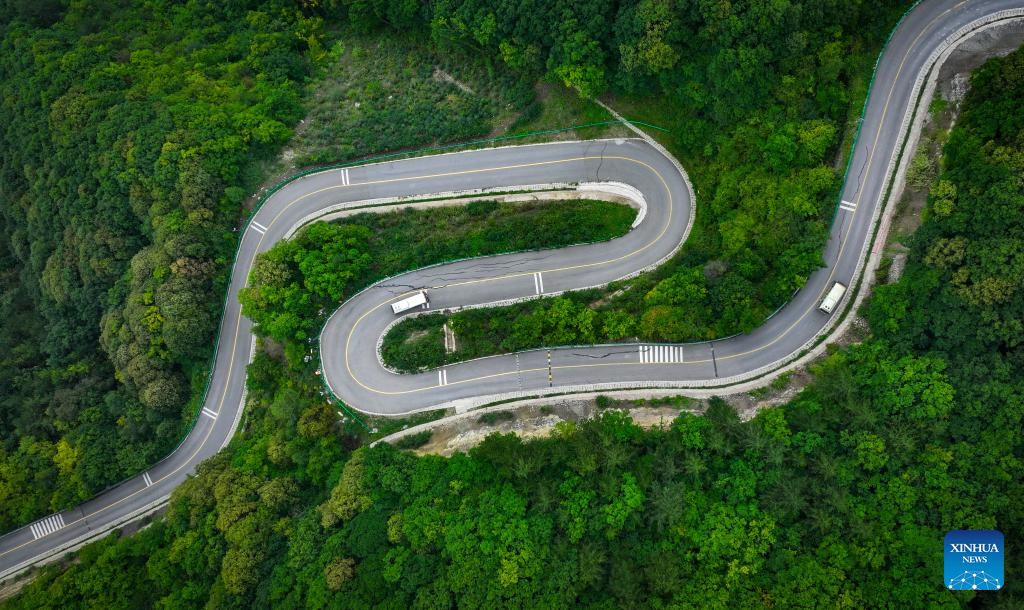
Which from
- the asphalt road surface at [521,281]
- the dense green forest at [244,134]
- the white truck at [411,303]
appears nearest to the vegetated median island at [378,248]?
the asphalt road surface at [521,281]

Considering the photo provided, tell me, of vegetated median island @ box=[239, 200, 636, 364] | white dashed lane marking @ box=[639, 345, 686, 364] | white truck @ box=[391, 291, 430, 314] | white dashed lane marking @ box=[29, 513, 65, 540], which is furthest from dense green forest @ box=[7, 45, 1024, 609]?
vegetated median island @ box=[239, 200, 636, 364]

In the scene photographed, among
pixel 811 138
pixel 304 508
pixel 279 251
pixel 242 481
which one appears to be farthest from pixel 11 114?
pixel 811 138

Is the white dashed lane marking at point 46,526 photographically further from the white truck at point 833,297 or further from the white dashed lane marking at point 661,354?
the white truck at point 833,297

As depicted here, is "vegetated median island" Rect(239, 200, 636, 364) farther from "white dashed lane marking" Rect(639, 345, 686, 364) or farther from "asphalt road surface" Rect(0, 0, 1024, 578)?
"white dashed lane marking" Rect(639, 345, 686, 364)

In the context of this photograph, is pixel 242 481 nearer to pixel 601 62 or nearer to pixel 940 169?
pixel 601 62

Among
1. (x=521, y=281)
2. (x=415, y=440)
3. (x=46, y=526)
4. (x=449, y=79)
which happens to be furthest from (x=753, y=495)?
(x=46, y=526)

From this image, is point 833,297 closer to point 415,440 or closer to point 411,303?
point 411,303
